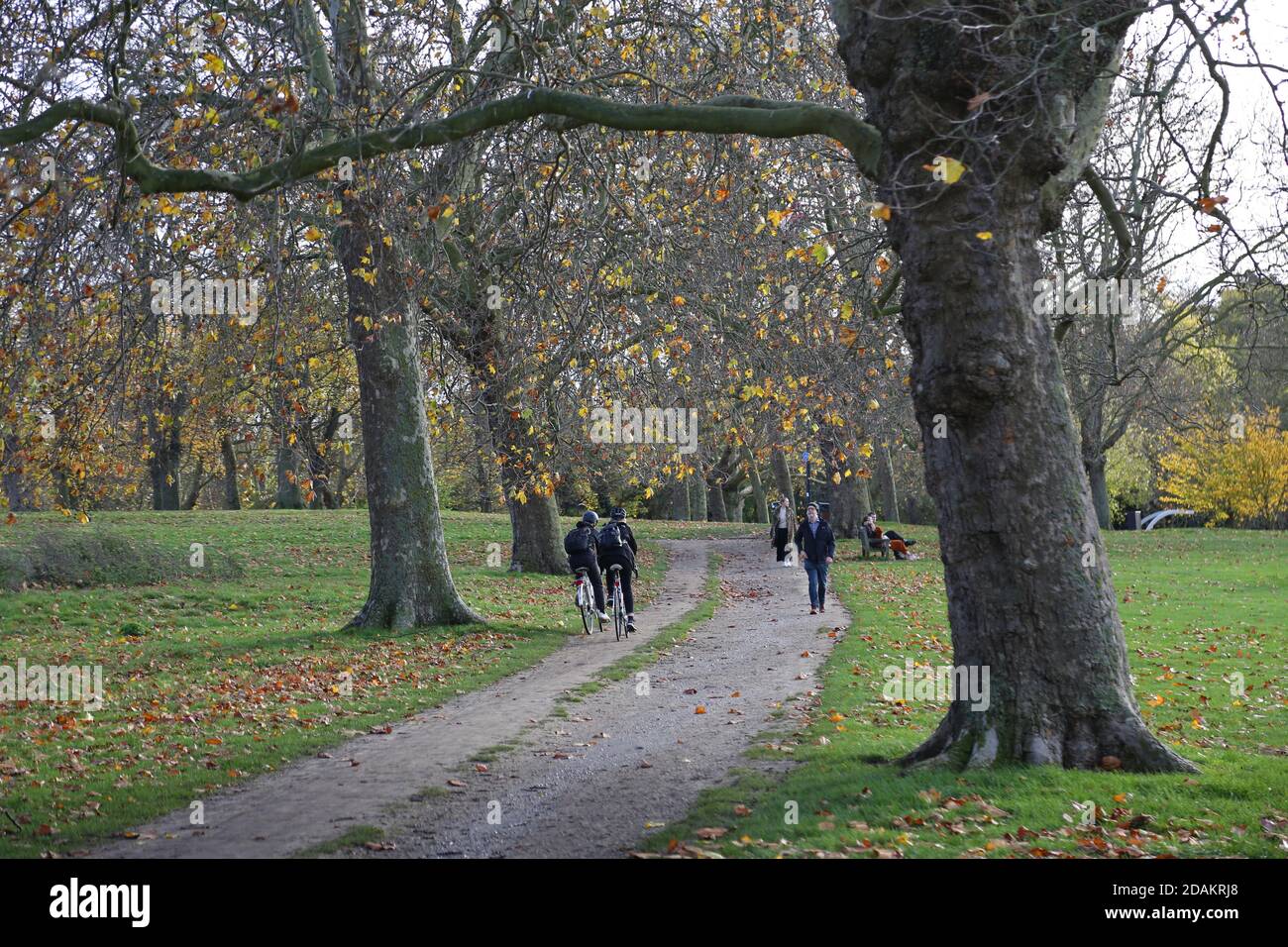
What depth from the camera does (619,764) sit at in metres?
9.55

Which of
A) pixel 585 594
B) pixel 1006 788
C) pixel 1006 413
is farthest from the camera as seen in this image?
pixel 585 594

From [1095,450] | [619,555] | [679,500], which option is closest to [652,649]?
[619,555]

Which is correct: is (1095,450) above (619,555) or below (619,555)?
above

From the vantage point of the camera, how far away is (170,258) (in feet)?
34.8

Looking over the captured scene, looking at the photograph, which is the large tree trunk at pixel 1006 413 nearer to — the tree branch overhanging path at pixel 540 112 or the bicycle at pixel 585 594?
the tree branch overhanging path at pixel 540 112

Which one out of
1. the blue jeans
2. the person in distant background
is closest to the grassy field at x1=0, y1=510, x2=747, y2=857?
the blue jeans

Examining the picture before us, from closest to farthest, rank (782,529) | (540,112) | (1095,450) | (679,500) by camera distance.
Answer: (540,112)
(782,529)
(1095,450)
(679,500)

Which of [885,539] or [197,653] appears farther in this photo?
[885,539]

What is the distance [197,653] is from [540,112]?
10001 mm

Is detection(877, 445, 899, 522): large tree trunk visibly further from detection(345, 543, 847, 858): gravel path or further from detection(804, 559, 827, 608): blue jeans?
detection(345, 543, 847, 858): gravel path

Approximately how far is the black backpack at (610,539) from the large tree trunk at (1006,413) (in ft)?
34.5

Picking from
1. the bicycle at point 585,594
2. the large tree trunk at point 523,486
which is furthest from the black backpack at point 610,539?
the large tree trunk at point 523,486

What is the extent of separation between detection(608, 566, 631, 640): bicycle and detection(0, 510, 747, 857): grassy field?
3.38ft

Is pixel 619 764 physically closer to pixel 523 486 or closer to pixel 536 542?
pixel 523 486
